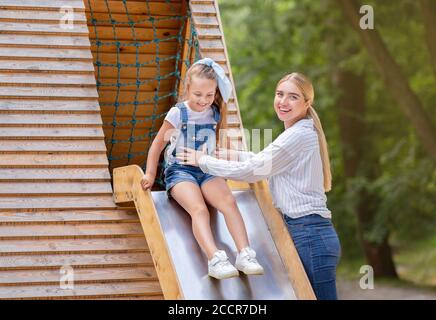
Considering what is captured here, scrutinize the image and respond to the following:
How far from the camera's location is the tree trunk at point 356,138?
12227 mm

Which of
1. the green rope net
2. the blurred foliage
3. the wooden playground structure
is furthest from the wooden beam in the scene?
the blurred foliage

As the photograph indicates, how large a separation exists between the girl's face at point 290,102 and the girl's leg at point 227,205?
506 mm

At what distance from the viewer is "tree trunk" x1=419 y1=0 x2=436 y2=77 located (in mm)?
9180

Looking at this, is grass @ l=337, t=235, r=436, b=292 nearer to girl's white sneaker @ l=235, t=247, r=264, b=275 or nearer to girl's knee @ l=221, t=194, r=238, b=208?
girl's knee @ l=221, t=194, r=238, b=208

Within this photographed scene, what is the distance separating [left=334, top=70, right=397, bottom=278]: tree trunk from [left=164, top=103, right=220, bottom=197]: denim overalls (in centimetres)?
785

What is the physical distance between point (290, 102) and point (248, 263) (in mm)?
825

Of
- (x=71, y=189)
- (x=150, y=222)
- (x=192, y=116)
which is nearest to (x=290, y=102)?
(x=192, y=116)

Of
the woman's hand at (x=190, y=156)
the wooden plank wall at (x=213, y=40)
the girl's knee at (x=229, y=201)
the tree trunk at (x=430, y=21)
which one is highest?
the tree trunk at (x=430, y=21)

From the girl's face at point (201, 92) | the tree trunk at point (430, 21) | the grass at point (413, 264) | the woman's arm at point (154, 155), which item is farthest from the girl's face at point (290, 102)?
the grass at point (413, 264)

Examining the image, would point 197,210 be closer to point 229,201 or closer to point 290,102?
point 229,201

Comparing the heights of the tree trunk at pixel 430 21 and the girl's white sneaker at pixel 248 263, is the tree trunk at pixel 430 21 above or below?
above

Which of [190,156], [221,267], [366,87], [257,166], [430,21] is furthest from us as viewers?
[366,87]

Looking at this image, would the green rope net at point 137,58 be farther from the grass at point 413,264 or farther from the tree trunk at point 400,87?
the grass at point 413,264

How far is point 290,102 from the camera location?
407 cm
